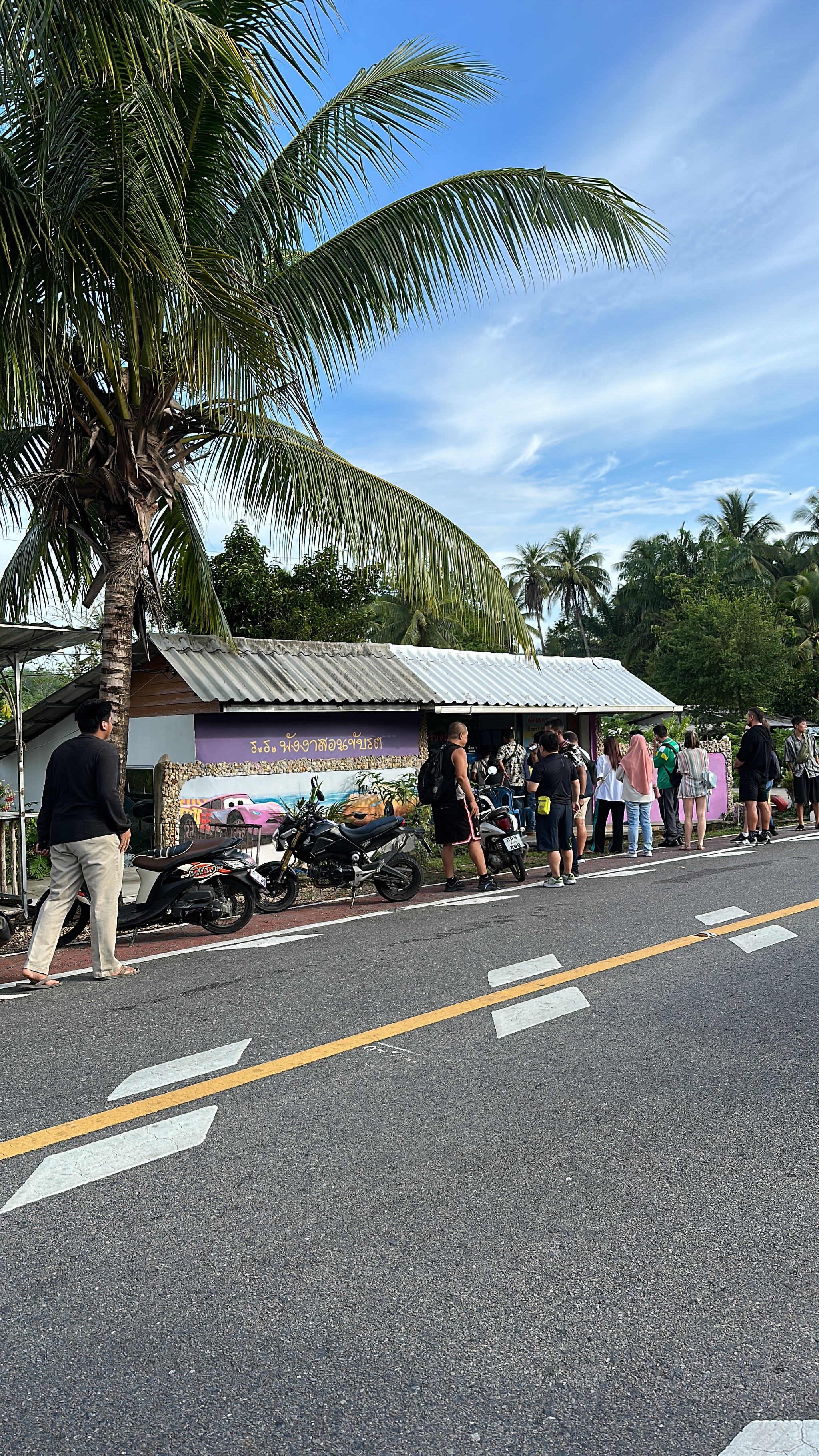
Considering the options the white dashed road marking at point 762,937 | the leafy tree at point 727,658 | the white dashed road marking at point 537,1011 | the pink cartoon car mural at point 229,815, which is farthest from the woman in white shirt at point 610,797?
the leafy tree at point 727,658

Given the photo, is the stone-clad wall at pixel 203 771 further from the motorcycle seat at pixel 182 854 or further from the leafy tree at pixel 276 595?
the leafy tree at pixel 276 595

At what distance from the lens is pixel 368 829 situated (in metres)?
10.4

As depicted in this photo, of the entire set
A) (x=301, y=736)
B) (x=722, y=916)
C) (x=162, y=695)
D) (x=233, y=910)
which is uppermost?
(x=162, y=695)

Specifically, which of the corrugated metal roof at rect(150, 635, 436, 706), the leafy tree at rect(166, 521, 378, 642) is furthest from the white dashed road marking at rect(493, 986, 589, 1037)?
the leafy tree at rect(166, 521, 378, 642)

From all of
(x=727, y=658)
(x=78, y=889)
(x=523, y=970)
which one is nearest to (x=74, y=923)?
(x=78, y=889)

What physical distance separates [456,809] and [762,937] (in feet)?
12.3

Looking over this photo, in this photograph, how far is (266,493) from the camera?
1155 centimetres

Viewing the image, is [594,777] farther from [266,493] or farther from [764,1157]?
[764,1157]

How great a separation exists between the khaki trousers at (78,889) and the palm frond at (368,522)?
5409 millimetres

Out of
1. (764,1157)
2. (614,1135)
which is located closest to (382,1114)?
(614,1135)

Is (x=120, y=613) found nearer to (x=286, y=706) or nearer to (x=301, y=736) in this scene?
(x=286, y=706)

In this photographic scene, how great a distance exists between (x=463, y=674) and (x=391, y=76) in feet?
34.6

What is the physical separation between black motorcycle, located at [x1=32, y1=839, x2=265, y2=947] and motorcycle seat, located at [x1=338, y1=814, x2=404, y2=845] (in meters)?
1.43

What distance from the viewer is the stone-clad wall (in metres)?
13.4
